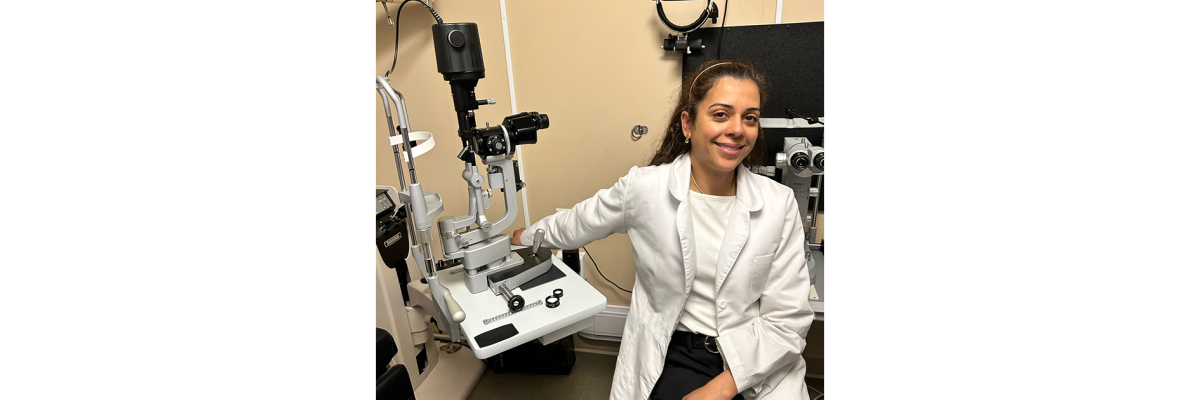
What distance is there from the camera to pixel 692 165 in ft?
4.90

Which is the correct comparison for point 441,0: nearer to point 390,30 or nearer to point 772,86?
point 390,30

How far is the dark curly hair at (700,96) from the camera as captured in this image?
1375 millimetres

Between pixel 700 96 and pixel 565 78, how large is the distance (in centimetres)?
73

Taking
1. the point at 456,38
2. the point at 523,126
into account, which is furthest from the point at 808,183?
the point at 456,38

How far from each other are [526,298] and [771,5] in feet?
4.26

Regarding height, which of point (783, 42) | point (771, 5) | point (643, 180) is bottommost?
point (643, 180)

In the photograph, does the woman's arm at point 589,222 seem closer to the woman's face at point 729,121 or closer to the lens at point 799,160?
the woman's face at point 729,121

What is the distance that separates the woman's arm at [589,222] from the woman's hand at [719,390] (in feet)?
1.66

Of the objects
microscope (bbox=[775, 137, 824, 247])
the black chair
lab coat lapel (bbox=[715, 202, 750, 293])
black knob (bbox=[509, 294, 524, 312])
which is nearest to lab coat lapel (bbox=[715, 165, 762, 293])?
lab coat lapel (bbox=[715, 202, 750, 293])

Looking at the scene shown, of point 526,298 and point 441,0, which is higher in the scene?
point 441,0

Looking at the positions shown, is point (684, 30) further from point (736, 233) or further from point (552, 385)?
point (552, 385)

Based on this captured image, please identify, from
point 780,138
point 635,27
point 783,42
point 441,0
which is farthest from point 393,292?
point 783,42

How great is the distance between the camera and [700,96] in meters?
1.39

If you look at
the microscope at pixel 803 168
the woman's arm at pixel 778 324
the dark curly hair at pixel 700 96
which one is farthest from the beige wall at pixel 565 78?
the woman's arm at pixel 778 324
